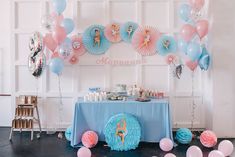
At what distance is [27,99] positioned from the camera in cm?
451

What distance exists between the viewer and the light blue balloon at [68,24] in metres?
4.38

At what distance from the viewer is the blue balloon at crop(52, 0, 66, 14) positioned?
14.0 ft

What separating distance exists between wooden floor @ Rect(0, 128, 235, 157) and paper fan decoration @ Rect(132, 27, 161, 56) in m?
1.56

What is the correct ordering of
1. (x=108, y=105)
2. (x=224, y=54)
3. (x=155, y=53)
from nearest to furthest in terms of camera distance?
1. (x=108, y=105)
2. (x=224, y=54)
3. (x=155, y=53)

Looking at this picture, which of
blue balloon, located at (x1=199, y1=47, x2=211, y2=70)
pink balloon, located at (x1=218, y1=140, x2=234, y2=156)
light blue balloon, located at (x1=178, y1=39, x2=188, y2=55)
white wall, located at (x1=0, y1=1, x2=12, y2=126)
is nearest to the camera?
pink balloon, located at (x1=218, y1=140, x2=234, y2=156)

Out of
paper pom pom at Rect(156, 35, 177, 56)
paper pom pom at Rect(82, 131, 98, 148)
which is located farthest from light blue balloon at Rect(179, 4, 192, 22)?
paper pom pom at Rect(82, 131, 98, 148)

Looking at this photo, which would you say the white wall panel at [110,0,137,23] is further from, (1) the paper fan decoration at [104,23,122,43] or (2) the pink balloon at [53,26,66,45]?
(2) the pink balloon at [53,26,66,45]

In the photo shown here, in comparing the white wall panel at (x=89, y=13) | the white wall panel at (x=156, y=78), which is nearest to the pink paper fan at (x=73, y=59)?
the white wall panel at (x=89, y=13)

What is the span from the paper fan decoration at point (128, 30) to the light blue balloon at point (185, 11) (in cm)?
76

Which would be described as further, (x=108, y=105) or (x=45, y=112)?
(x=45, y=112)

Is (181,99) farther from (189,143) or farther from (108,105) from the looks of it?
(108,105)

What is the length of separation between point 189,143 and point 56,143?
2000mm

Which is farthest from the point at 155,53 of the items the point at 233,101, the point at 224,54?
the point at 233,101

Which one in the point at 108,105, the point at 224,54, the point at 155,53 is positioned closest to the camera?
the point at 108,105
